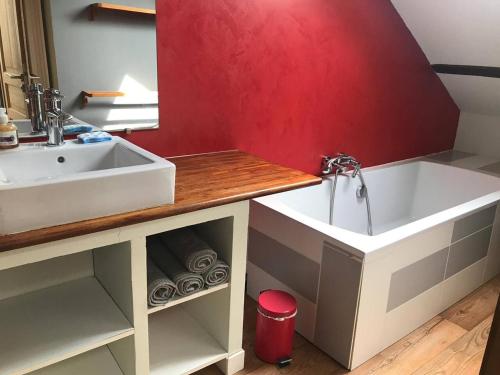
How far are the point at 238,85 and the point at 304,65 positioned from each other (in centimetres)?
44

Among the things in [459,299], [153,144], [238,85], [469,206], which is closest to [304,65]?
[238,85]

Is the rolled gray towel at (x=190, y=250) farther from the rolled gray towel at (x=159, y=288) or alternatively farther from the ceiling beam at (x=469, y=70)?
the ceiling beam at (x=469, y=70)

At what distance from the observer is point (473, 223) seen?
2324 millimetres

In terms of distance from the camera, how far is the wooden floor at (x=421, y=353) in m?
1.93

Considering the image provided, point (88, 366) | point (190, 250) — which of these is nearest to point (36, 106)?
point (190, 250)

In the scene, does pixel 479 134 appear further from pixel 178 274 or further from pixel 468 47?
pixel 178 274

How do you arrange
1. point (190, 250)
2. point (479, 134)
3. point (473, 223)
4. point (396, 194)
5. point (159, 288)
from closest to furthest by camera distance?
point (159, 288) → point (190, 250) → point (473, 223) → point (396, 194) → point (479, 134)

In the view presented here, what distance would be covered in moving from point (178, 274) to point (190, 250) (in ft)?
0.35

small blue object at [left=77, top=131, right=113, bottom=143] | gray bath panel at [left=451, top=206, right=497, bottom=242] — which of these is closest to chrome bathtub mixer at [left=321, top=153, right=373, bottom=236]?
gray bath panel at [left=451, top=206, right=497, bottom=242]

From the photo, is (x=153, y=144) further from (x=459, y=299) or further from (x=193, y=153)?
(x=459, y=299)

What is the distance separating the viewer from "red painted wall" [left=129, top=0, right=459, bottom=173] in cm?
195

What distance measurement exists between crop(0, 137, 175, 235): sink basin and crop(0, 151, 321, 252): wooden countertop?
3 centimetres

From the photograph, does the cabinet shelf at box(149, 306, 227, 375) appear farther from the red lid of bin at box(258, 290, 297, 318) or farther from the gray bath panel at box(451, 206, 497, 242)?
the gray bath panel at box(451, 206, 497, 242)

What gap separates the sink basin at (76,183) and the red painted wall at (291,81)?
1.15 feet
